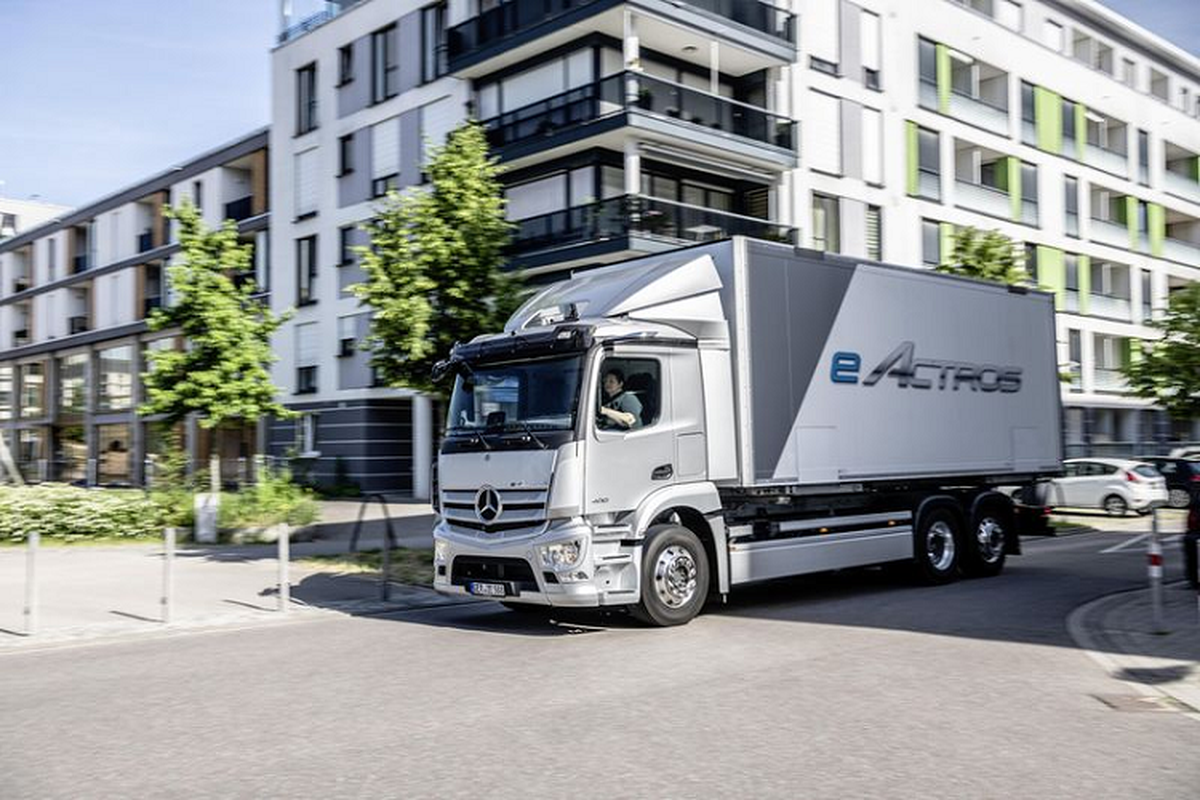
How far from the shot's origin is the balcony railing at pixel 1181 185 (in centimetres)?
4625

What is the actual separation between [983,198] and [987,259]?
1371 cm

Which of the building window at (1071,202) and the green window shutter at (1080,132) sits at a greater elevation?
the green window shutter at (1080,132)

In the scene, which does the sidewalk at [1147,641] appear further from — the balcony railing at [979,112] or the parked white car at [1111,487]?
the balcony railing at [979,112]

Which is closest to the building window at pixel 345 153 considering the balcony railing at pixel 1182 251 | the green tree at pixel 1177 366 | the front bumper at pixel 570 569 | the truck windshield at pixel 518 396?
the green tree at pixel 1177 366

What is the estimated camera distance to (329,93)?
35.1 meters

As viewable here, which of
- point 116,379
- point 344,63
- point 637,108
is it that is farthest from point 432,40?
point 116,379

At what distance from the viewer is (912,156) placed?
32.7 m

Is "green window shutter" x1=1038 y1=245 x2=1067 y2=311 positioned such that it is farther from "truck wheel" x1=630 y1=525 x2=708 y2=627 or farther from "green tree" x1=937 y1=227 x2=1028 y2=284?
"truck wheel" x1=630 y1=525 x2=708 y2=627

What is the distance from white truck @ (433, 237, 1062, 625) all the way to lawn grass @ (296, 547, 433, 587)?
367 cm

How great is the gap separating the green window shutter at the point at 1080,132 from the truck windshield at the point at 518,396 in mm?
36921

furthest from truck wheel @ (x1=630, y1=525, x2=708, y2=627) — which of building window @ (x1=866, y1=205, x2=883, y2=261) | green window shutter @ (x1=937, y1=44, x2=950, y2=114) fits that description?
green window shutter @ (x1=937, y1=44, x2=950, y2=114)

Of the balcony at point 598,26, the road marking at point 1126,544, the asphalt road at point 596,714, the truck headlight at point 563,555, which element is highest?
the balcony at point 598,26

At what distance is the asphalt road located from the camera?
5086 mm

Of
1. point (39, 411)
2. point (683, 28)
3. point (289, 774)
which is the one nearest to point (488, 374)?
point (289, 774)
